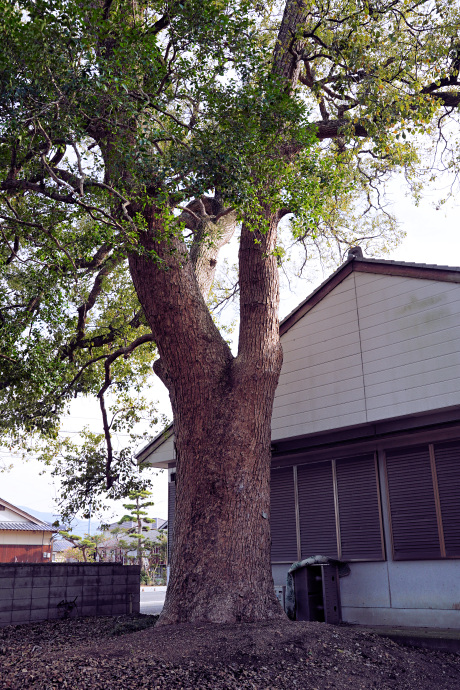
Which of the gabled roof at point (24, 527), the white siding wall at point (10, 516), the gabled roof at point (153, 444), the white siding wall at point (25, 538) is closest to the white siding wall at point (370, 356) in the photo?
the gabled roof at point (153, 444)

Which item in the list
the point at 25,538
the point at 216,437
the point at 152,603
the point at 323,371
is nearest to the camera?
the point at 216,437

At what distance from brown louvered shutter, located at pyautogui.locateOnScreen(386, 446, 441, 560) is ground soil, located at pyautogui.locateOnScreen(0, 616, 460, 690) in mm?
1934

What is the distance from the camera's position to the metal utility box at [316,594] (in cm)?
735

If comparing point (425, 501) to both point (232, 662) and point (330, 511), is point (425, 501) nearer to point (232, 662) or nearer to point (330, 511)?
point (330, 511)

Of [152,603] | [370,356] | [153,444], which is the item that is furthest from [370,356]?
[152,603]

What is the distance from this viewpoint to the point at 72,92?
5.43 metres

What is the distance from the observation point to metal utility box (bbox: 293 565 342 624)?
24.1 ft

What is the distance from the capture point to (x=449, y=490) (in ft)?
23.5

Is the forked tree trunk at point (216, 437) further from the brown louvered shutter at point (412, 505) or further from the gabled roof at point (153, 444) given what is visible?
the gabled roof at point (153, 444)

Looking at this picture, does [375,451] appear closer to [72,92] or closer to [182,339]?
[182,339]

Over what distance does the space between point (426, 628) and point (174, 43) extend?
25.4 feet

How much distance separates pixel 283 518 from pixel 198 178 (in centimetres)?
554

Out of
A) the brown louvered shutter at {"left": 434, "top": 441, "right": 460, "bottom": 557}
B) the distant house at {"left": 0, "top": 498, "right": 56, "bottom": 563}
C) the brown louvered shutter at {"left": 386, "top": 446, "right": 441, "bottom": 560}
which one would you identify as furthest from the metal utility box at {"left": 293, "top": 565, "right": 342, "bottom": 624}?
the distant house at {"left": 0, "top": 498, "right": 56, "bottom": 563}

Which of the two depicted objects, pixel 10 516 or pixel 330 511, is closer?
pixel 330 511
